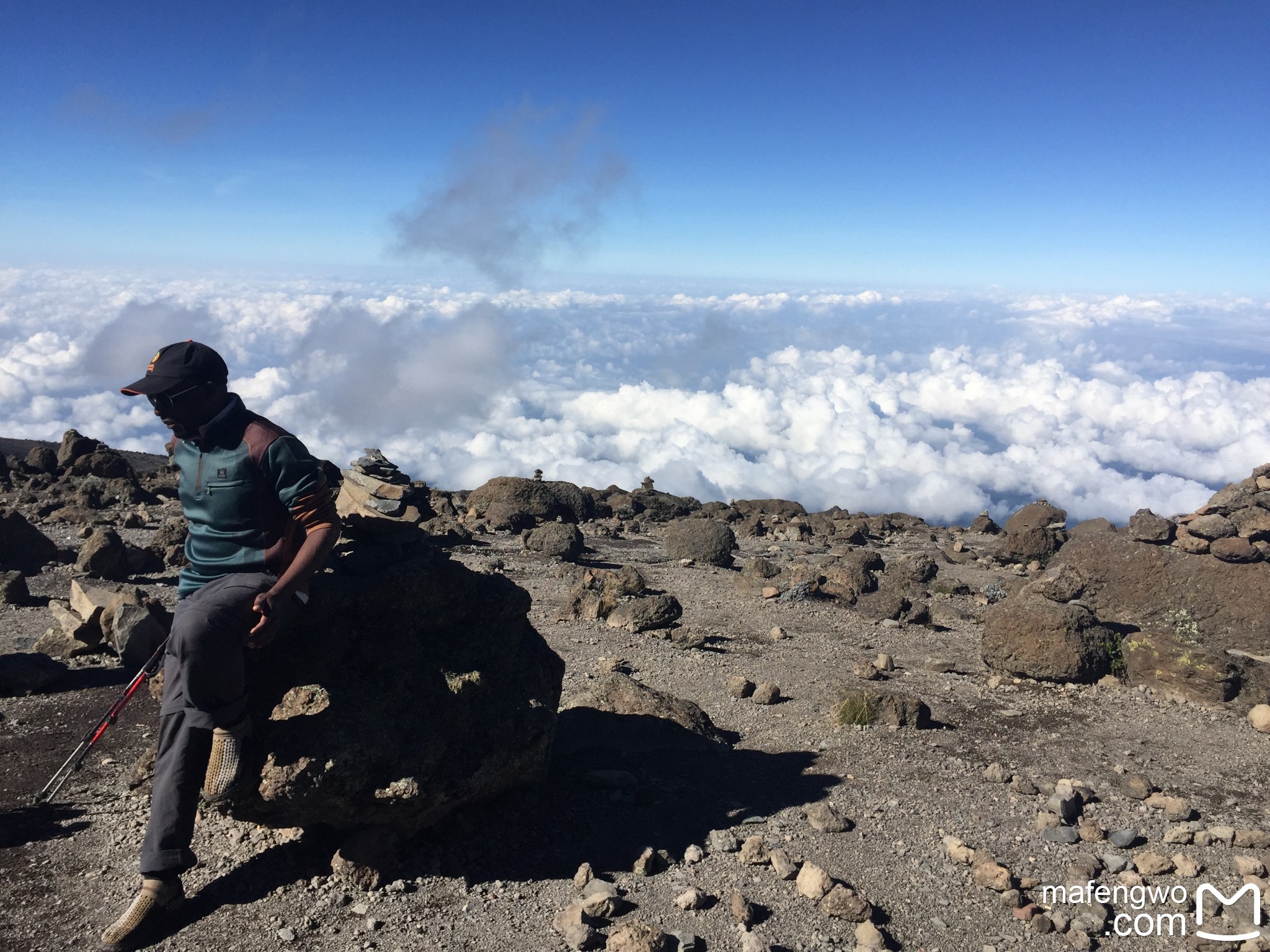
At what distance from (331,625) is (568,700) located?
358cm

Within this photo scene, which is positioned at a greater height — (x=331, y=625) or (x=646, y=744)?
(x=331, y=625)

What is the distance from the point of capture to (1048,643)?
10367 millimetres

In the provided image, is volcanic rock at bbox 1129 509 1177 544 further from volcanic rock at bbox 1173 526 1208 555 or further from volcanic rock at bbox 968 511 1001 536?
volcanic rock at bbox 968 511 1001 536

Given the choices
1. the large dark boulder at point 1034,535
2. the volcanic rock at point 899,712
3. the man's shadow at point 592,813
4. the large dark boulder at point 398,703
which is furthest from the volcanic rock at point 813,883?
the large dark boulder at point 1034,535

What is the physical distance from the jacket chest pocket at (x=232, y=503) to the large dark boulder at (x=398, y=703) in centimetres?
98

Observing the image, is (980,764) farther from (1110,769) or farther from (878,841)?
(878,841)

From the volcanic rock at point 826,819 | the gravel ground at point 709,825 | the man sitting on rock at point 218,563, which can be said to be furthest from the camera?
the volcanic rock at point 826,819

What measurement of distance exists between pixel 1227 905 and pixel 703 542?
40.2 feet

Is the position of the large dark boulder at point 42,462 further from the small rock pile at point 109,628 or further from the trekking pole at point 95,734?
the trekking pole at point 95,734

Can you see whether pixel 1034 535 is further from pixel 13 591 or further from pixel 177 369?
pixel 13 591

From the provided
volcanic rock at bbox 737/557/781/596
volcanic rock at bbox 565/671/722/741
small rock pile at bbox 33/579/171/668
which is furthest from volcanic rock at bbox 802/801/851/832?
volcanic rock at bbox 737/557/781/596

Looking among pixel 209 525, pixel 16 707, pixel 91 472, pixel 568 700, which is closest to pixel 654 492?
pixel 91 472

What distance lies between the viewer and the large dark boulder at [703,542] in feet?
57.1

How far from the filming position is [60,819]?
567cm
